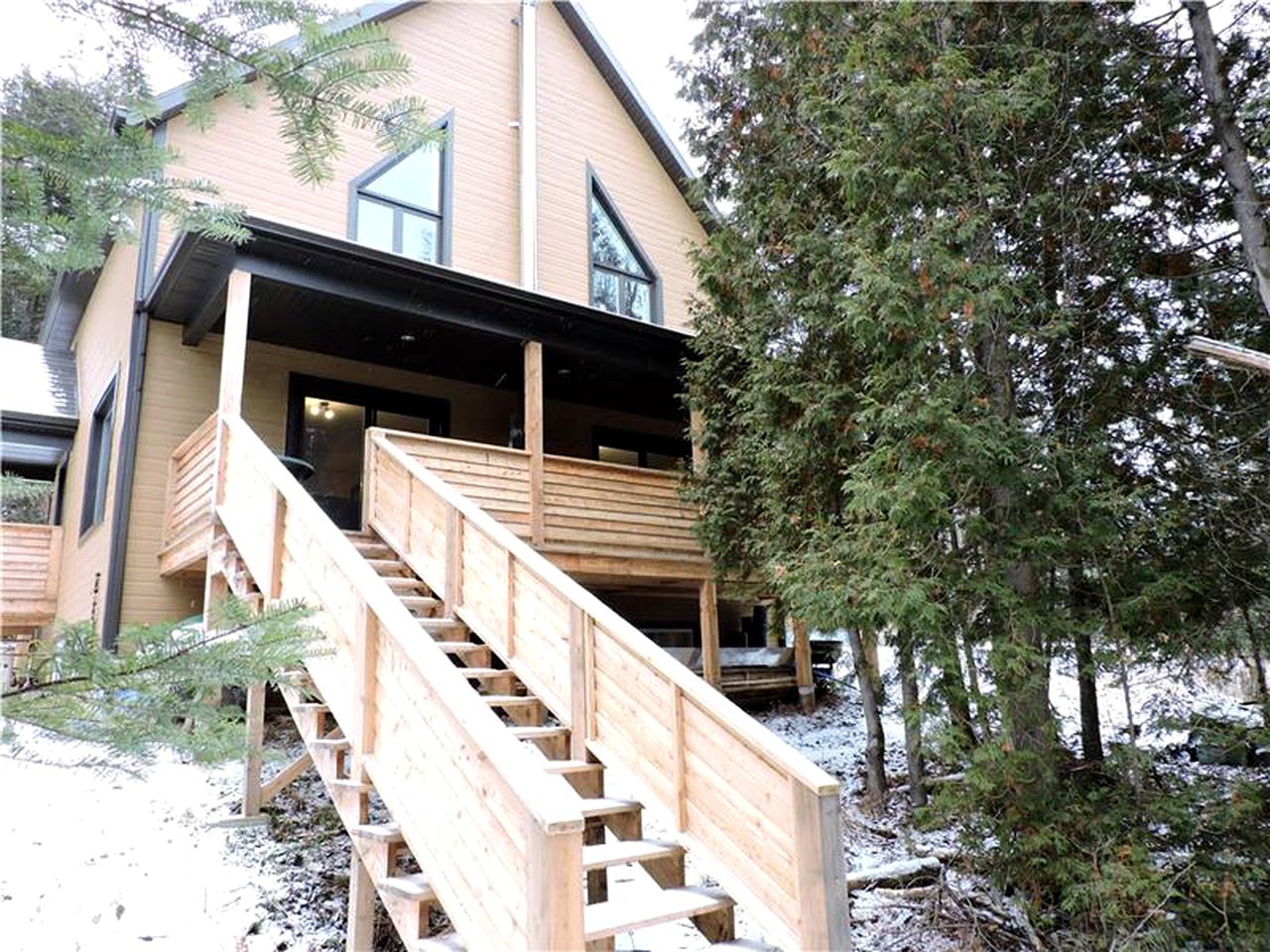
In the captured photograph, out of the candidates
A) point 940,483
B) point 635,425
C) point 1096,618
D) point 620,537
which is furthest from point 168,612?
point 1096,618

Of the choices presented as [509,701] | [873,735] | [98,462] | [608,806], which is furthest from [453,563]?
[98,462]

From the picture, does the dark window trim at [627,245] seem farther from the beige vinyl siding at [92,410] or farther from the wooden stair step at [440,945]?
the wooden stair step at [440,945]

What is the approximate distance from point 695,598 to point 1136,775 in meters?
8.28

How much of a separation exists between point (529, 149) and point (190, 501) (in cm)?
638

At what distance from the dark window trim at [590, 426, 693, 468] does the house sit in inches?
2.2

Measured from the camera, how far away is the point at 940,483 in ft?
15.7

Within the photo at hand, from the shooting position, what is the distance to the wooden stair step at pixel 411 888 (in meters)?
3.48

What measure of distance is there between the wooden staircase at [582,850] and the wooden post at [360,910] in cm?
16

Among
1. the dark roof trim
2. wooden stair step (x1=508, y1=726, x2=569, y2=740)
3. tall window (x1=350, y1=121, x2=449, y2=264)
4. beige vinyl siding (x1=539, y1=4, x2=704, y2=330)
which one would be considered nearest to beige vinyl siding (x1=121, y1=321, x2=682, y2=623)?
the dark roof trim

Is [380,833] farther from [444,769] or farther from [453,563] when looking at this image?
[453,563]

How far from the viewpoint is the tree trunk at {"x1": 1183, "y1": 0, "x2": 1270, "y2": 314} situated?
5.14m

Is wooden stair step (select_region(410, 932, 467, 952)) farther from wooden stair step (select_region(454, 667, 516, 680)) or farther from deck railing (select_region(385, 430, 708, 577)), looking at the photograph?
deck railing (select_region(385, 430, 708, 577))

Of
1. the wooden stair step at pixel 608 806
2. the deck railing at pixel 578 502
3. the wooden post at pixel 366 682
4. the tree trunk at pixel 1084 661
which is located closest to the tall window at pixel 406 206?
the deck railing at pixel 578 502

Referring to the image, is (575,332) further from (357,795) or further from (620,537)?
(357,795)
